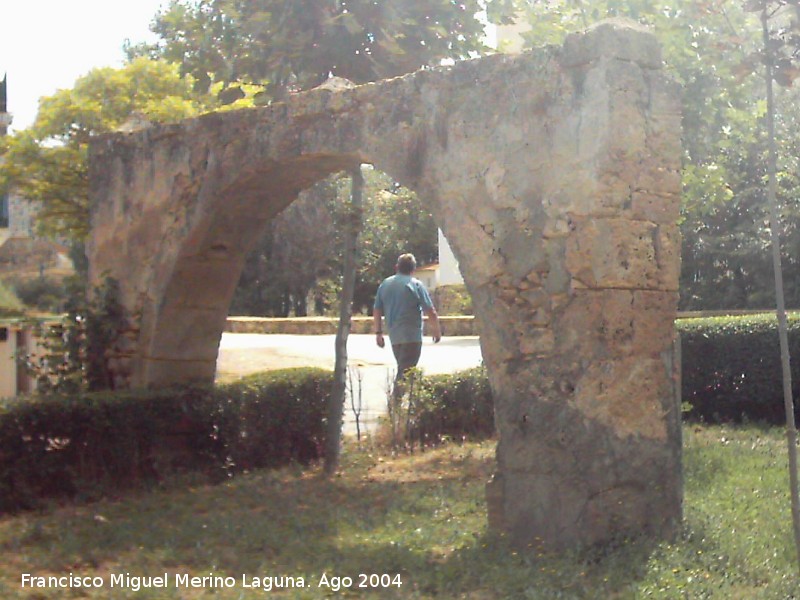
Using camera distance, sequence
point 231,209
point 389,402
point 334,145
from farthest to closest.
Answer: point 389,402 < point 231,209 < point 334,145

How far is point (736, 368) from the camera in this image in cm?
946

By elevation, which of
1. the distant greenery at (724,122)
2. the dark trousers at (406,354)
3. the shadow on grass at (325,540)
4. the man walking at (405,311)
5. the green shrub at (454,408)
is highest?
the distant greenery at (724,122)

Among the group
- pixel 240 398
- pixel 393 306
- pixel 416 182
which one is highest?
pixel 416 182

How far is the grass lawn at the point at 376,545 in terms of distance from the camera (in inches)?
171

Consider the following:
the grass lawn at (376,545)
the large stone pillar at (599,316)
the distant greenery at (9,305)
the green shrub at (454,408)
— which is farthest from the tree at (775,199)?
the distant greenery at (9,305)

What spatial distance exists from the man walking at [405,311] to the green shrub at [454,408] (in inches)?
16.5

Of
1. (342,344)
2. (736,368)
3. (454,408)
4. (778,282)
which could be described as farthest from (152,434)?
(736,368)

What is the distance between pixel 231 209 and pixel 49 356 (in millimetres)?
1696

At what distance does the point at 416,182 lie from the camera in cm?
563

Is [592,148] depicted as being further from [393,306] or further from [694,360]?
[694,360]

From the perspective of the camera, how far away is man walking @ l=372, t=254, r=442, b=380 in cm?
870

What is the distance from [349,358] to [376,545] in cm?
1041

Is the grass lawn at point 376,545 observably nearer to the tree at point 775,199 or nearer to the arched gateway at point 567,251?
the arched gateway at point 567,251

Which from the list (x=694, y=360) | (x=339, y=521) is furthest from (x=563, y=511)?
(x=694, y=360)
